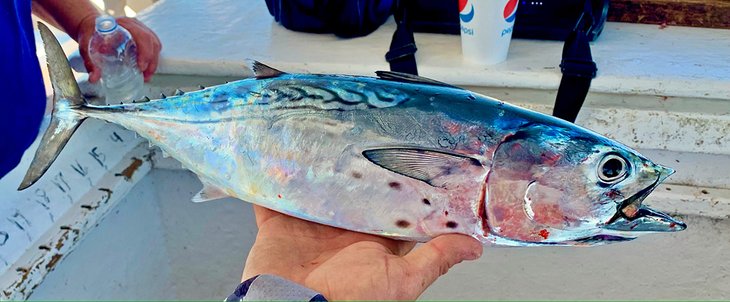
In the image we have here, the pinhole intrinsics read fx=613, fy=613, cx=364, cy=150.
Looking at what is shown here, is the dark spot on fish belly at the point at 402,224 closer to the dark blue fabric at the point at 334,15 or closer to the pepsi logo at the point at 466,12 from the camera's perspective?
the pepsi logo at the point at 466,12

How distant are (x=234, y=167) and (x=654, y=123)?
1087 mm

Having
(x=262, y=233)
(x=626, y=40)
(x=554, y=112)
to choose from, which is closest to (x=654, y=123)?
(x=554, y=112)

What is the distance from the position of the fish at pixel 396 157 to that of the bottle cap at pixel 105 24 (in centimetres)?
47

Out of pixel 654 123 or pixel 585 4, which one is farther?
pixel 585 4

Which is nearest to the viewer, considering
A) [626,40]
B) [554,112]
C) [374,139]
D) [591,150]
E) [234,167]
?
[591,150]

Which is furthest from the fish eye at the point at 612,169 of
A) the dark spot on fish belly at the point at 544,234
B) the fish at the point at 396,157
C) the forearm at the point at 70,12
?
the forearm at the point at 70,12

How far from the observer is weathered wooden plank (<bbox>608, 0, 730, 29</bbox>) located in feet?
6.30

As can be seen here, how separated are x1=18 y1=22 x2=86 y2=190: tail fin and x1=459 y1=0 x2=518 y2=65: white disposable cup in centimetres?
96

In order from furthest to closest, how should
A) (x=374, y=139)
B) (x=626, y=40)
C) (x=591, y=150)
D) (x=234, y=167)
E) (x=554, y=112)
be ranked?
(x=626, y=40) → (x=554, y=112) → (x=234, y=167) → (x=374, y=139) → (x=591, y=150)

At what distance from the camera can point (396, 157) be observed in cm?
108

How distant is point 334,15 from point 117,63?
0.67 meters

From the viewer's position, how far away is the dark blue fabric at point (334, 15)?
1917mm

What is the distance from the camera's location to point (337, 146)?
3.71 ft

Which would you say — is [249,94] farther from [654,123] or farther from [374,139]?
[654,123]
